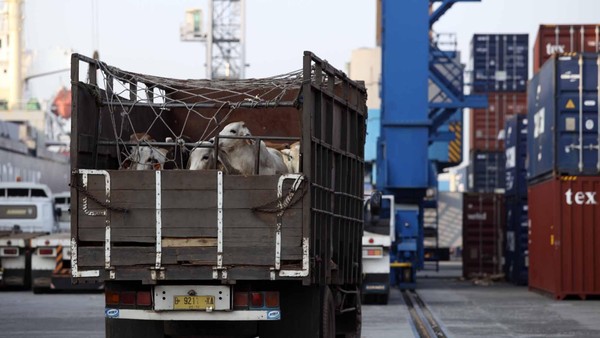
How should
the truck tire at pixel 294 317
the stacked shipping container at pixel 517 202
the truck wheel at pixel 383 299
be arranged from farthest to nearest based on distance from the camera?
1. the stacked shipping container at pixel 517 202
2. the truck wheel at pixel 383 299
3. the truck tire at pixel 294 317

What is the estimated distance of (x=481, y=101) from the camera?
4131cm

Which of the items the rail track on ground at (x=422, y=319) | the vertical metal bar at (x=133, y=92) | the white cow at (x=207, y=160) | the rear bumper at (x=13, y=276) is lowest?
the rail track on ground at (x=422, y=319)

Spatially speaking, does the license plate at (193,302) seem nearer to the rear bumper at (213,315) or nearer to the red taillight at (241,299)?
the rear bumper at (213,315)

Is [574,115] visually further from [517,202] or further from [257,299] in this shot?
[257,299]

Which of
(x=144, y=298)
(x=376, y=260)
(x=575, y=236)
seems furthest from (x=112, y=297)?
(x=575, y=236)

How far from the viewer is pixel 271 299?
1222 cm

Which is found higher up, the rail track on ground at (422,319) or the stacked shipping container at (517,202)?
the stacked shipping container at (517,202)

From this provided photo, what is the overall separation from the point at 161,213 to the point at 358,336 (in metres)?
4.88

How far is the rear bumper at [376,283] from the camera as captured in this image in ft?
94.3

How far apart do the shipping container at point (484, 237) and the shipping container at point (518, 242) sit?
3.07m

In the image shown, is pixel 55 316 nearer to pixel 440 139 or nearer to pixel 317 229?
pixel 317 229

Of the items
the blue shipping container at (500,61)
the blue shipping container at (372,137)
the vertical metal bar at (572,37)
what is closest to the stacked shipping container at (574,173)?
the vertical metal bar at (572,37)

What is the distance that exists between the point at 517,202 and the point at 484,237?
520 cm

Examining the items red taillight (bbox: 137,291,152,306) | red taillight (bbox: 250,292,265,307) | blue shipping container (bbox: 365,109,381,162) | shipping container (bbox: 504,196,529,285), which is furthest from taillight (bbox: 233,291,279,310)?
blue shipping container (bbox: 365,109,381,162)
